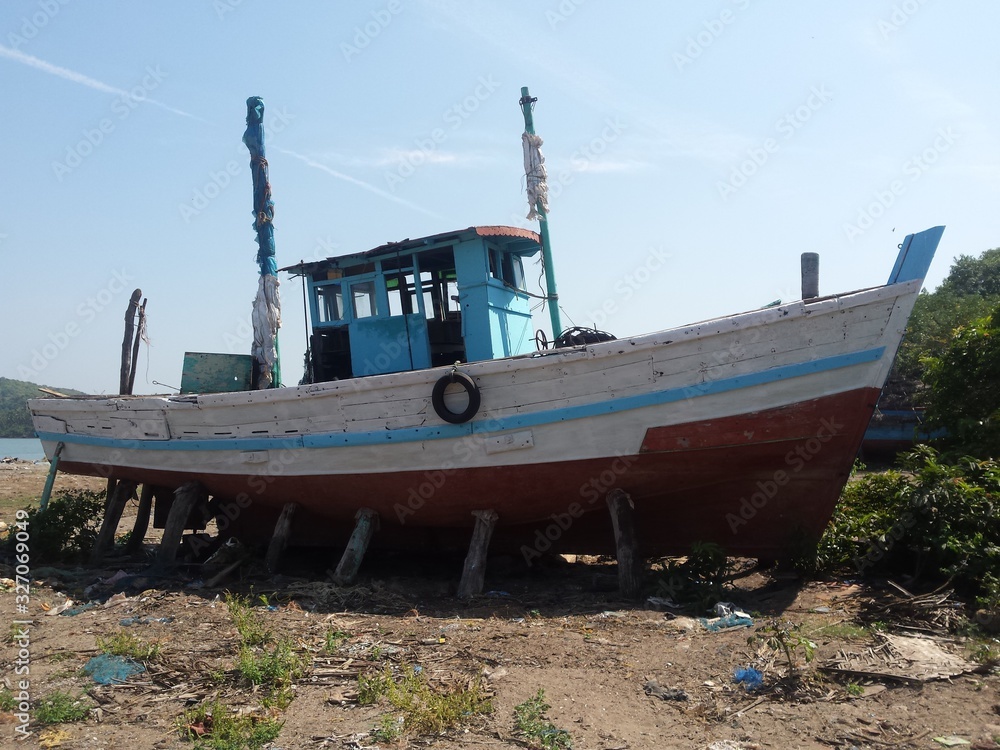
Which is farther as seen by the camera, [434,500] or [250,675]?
[434,500]

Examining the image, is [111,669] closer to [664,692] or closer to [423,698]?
[423,698]

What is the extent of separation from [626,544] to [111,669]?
410 centimetres

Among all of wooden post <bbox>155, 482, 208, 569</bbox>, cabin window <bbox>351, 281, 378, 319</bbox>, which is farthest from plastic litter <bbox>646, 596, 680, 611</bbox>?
wooden post <bbox>155, 482, 208, 569</bbox>

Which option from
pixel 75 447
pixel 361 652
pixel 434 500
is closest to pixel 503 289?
pixel 434 500

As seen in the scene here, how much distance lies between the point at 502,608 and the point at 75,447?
664 cm

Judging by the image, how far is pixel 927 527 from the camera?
19.4 feet

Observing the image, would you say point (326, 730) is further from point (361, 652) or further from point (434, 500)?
point (434, 500)

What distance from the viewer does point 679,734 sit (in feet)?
12.3

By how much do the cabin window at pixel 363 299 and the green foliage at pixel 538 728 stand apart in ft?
17.0

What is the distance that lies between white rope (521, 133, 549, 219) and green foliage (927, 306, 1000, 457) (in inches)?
192

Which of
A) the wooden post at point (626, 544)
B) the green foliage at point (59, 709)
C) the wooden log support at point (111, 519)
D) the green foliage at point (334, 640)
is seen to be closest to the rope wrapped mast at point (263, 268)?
the wooden log support at point (111, 519)

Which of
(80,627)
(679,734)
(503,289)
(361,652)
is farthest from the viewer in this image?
Result: (503,289)

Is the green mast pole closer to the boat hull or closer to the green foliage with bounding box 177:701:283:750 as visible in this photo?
the boat hull

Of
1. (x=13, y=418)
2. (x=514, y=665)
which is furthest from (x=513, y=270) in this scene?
(x=13, y=418)
